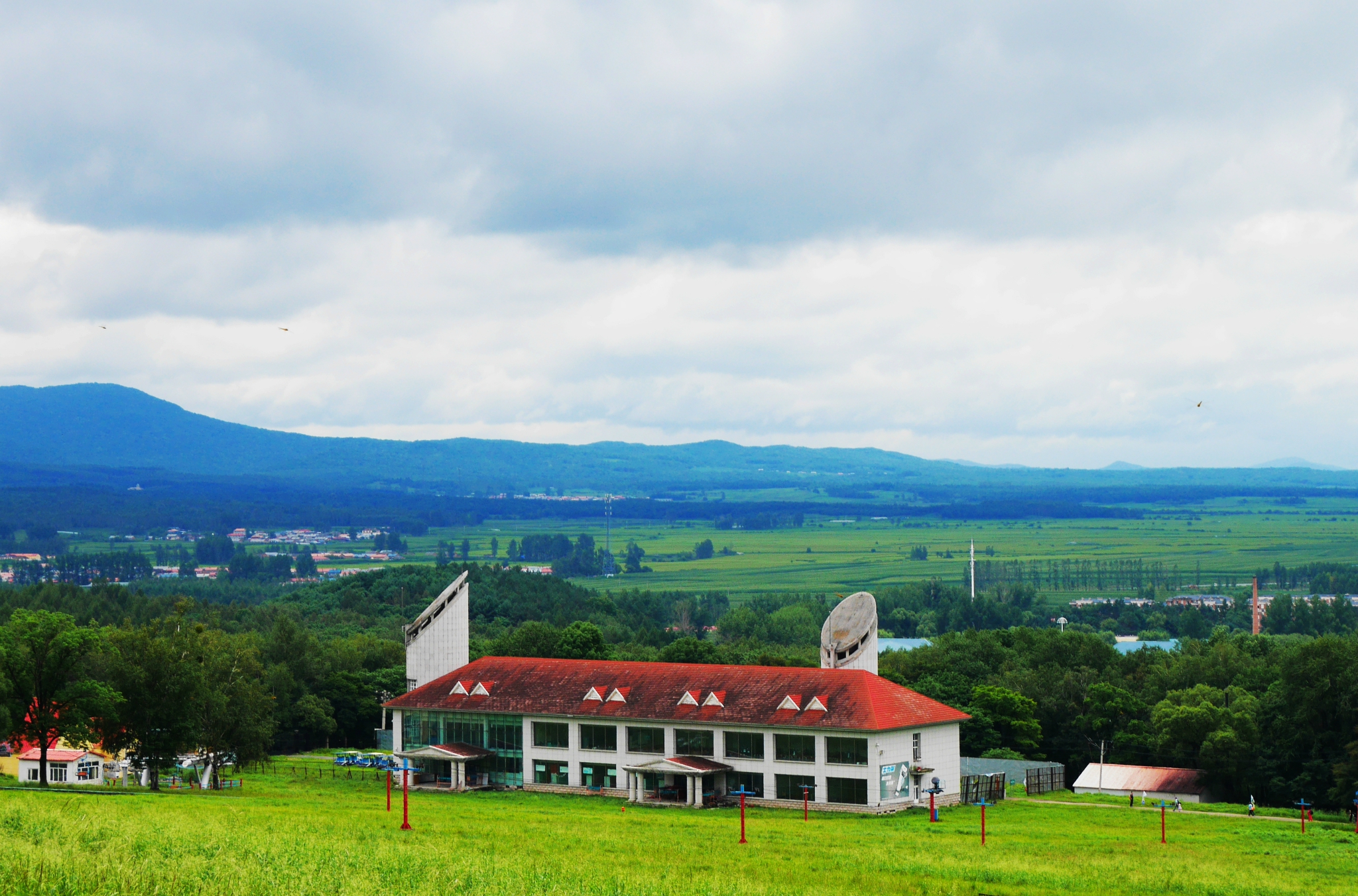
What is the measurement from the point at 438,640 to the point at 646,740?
17570 millimetres

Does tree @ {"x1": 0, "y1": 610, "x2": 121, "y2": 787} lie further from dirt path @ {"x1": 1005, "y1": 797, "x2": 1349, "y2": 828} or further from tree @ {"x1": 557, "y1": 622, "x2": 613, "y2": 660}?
tree @ {"x1": 557, "y1": 622, "x2": 613, "y2": 660}

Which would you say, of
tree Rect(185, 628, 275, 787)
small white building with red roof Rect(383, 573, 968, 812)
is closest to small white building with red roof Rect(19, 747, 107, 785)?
tree Rect(185, 628, 275, 787)

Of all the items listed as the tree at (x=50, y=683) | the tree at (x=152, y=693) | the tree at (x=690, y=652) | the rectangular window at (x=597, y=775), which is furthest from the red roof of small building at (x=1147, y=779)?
the tree at (x=50, y=683)

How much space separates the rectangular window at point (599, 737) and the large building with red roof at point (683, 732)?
5 centimetres

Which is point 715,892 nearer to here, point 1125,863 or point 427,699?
point 1125,863

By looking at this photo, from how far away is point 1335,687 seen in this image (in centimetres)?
7612

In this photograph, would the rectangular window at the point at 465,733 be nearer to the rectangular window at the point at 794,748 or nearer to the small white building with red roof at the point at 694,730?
the small white building with red roof at the point at 694,730

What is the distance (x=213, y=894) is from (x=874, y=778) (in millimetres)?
36887

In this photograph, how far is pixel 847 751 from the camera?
208ft

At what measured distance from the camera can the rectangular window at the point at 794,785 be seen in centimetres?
6412

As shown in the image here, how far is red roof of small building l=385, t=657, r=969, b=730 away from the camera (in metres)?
64.6

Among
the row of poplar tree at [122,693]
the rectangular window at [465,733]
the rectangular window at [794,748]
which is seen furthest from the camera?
the rectangular window at [465,733]

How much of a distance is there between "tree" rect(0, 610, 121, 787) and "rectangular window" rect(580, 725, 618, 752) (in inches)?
839

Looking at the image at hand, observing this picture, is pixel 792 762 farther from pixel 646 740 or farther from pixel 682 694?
pixel 646 740
